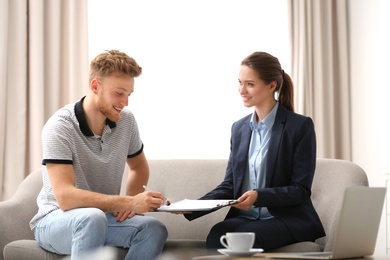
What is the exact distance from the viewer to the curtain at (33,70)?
169 inches

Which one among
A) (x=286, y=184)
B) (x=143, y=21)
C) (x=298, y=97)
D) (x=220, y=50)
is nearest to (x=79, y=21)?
(x=143, y=21)

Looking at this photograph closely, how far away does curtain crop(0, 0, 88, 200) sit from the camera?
14.1 feet

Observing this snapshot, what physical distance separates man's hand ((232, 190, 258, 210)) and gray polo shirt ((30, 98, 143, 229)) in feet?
1.87

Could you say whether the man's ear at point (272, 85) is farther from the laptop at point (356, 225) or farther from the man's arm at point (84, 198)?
the laptop at point (356, 225)

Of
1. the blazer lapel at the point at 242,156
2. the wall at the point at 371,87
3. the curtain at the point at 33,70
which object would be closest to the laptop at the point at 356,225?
the blazer lapel at the point at 242,156

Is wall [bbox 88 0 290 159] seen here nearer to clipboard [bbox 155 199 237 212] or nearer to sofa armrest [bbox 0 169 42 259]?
sofa armrest [bbox 0 169 42 259]

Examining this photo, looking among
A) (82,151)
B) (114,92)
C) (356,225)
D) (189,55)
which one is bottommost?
(356,225)

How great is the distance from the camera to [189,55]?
4961mm

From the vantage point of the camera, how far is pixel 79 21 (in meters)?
4.55

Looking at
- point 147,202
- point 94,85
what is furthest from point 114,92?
point 147,202

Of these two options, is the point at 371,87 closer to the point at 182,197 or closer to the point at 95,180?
the point at 182,197

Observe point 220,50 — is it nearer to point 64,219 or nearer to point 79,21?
point 79,21

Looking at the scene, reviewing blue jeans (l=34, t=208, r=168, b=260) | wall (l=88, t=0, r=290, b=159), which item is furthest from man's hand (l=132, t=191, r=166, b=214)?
wall (l=88, t=0, r=290, b=159)

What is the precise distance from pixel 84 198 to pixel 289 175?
98 centimetres
